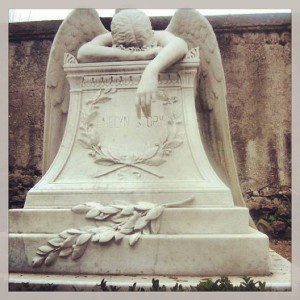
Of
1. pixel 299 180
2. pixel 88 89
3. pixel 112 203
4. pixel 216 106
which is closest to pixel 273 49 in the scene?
pixel 299 180

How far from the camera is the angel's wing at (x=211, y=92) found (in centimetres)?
446

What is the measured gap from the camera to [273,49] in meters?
7.97

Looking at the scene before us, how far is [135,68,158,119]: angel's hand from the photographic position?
12.6 feet

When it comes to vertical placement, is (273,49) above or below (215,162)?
above

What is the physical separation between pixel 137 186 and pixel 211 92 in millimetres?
1189

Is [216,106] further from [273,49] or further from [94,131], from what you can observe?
[273,49]

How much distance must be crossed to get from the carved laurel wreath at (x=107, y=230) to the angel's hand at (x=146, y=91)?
0.69 metres

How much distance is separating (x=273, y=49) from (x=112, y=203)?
16.5ft

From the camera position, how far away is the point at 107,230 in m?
3.58

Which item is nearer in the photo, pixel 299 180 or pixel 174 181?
pixel 174 181

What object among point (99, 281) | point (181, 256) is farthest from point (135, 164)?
point (99, 281)

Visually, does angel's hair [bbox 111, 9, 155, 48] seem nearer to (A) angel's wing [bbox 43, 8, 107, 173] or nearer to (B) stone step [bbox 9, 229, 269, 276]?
(A) angel's wing [bbox 43, 8, 107, 173]

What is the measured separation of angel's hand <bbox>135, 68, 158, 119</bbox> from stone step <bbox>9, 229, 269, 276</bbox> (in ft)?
3.01

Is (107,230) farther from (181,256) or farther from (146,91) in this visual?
(146,91)
